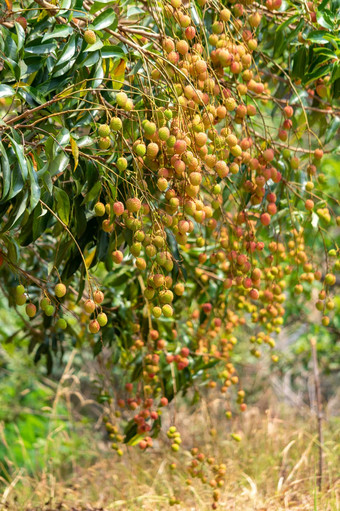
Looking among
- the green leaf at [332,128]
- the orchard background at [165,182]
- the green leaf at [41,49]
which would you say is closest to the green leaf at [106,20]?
the orchard background at [165,182]

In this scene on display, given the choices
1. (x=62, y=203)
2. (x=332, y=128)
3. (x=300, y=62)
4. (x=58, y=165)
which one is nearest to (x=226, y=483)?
(x=332, y=128)

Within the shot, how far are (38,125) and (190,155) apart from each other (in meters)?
0.32

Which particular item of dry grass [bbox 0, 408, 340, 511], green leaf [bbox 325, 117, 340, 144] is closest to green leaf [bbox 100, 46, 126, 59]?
green leaf [bbox 325, 117, 340, 144]

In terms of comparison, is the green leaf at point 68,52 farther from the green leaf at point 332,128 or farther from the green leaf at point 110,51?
the green leaf at point 332,128

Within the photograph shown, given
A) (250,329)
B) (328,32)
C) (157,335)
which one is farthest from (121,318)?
(250,329)

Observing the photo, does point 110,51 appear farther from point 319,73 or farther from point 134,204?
point 319,73

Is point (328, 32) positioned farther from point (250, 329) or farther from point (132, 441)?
point (250, 329)

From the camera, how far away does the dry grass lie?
2441 mm

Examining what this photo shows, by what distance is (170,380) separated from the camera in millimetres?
2053

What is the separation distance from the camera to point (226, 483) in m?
2.81

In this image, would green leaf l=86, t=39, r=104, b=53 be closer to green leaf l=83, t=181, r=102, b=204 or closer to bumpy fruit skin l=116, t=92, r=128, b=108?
bumpy fruit skin l=116, t=92, r=128, b=108

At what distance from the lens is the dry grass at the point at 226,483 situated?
244 centimetres

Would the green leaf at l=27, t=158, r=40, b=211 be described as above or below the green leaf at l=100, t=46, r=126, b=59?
below

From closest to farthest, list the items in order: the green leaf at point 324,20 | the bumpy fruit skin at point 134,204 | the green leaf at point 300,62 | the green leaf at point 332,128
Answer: the bumpy fruit skin at point 134,204 < the green leaf at point 324,20 < the green leaf at point 300,62 < the green leaf at point 332,128
